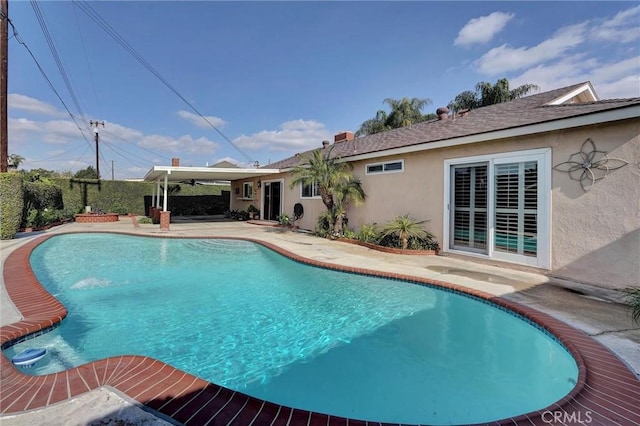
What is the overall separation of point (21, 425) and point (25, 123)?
1485 inches

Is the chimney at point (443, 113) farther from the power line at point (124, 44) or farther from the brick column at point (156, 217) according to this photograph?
the power line at point (124, 44)

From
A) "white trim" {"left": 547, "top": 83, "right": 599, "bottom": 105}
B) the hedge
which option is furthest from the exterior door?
"white trim" {"left": 547, "top": 83, "right": 599, "bottom": 105}

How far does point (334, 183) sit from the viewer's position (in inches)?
496

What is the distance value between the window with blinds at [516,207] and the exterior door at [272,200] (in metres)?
13.7

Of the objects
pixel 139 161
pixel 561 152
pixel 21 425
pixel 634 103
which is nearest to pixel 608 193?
pixel 561 152

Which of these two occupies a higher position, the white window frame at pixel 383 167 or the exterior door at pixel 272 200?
the white window frame at pixel 383 167

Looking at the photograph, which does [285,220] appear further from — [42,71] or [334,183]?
[42,71]

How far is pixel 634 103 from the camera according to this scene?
5.75 m

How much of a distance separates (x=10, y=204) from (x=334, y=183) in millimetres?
12150

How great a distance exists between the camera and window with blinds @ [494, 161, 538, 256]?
7570 mm

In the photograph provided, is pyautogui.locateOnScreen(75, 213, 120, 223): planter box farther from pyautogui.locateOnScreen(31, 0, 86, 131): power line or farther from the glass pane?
the glass pane

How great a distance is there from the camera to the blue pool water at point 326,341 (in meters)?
3.18

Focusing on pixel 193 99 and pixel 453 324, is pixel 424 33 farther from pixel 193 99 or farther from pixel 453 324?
pixel 193 99

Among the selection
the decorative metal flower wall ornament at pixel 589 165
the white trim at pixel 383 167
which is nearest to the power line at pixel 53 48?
the white trim at pixel 383 167
